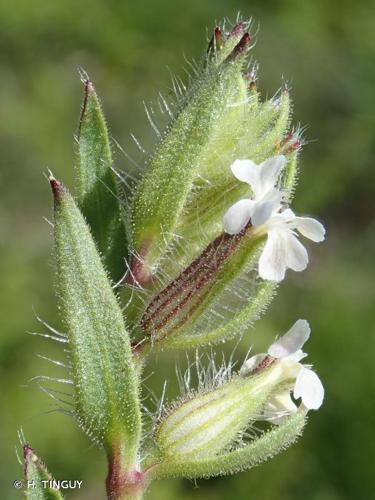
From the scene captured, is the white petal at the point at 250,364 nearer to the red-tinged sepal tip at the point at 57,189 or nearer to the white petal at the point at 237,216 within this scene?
the white petal at the point at 237,216

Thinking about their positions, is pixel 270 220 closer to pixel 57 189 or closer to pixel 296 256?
pixel 296 256

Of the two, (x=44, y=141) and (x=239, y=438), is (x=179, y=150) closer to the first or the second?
(x=239, y=438)

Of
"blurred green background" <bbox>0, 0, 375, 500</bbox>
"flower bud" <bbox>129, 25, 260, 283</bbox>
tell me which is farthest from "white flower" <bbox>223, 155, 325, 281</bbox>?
"blurred green background" <bbox>0, 0, 375, 500</bbox>

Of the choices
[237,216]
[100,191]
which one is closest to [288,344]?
[237,216]

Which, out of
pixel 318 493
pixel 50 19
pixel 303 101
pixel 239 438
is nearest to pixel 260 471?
pixel 318 493

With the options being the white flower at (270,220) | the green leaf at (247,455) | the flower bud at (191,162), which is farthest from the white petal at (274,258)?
the green leaf at (247,455)

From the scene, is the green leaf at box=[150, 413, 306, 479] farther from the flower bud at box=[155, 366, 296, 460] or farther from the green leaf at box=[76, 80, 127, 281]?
the green leaf at box=[76, 80, 127, 281]
